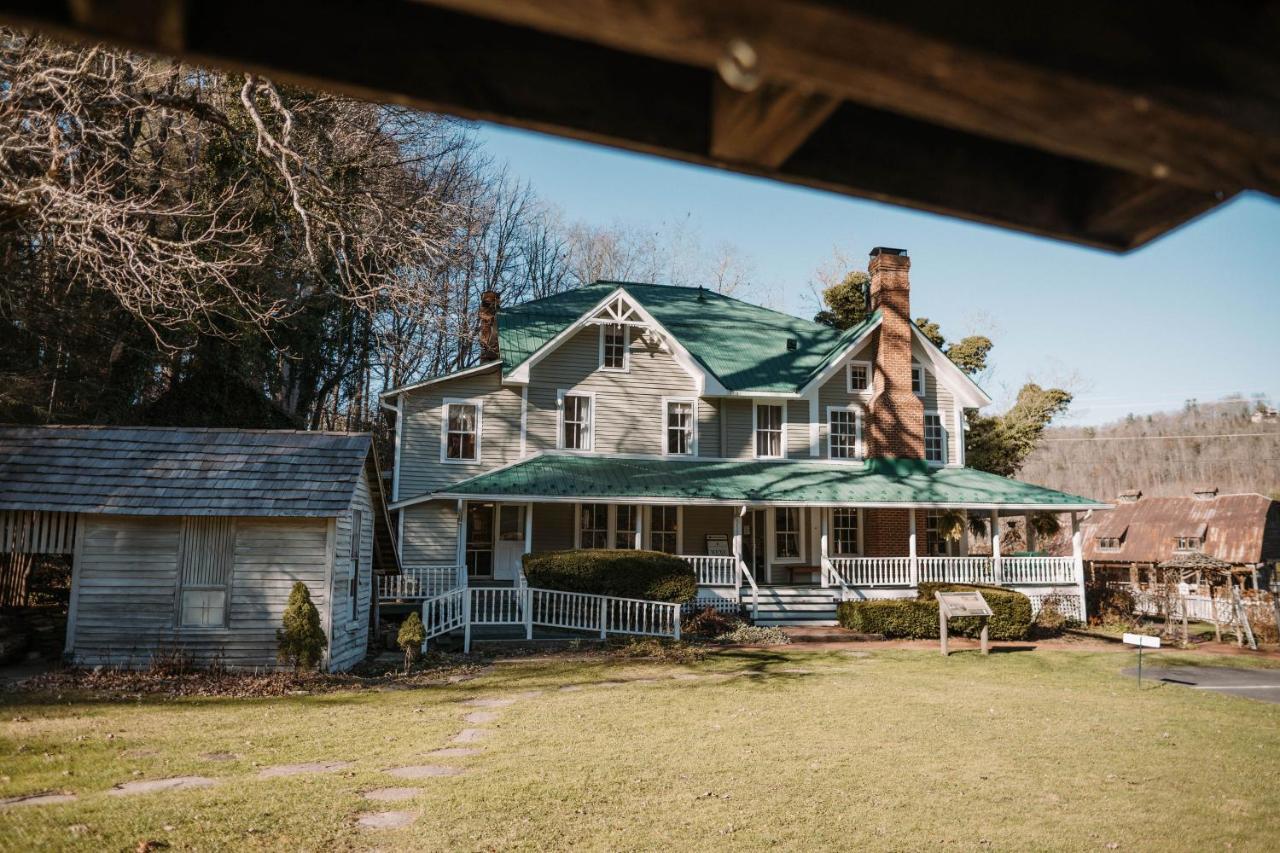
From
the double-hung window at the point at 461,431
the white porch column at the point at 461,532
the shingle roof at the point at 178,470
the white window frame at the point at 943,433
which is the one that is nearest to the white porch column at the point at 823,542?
the white window frame at the point at 943,433

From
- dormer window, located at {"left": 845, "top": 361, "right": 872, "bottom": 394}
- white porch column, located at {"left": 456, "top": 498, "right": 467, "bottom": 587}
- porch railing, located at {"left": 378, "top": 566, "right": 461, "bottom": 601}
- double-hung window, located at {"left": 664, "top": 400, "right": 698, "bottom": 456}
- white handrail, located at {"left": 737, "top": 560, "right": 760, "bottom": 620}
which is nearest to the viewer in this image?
porch railing, located at {"left": 378, "top": 566, "right": 461, "bottom": 601}

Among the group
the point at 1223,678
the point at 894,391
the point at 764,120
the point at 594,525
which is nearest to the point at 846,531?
the point at 894,391

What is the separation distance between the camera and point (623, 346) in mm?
27188

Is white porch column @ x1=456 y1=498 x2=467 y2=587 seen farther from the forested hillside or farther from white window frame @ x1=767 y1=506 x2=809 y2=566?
the forested hillside

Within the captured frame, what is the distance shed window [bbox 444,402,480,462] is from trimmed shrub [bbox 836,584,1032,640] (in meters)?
11.8

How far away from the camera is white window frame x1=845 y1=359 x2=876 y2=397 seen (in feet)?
93.7

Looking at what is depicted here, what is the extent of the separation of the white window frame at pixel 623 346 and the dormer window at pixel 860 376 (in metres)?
7.41

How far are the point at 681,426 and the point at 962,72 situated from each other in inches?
1016

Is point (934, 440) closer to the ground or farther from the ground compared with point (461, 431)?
farther from the ground

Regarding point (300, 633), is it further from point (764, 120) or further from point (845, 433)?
point (845, 433)

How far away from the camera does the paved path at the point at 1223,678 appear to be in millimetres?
14875

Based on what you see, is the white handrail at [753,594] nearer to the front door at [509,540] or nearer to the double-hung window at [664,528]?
the double-hung window at [664,528]

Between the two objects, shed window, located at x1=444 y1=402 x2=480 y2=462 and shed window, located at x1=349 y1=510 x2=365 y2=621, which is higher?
shed window, located at x1=444 y1=402 x2=480 y2=462

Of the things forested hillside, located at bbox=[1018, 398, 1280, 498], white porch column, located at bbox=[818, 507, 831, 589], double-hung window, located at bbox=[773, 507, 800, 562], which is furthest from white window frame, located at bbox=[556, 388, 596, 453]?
forested hillside, located at bbox=[1018, 398, 1280, 498]
